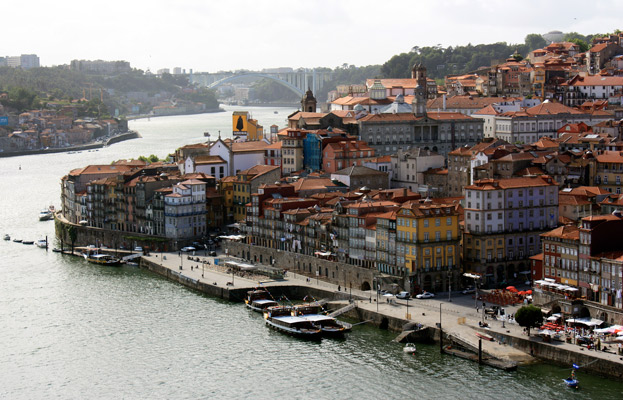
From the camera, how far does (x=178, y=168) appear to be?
71562mm

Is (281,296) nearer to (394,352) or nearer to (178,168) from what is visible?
(394,352)

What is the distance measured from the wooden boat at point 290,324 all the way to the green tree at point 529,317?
8.20 metres

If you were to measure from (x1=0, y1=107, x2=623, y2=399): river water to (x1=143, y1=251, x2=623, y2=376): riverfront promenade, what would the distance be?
938 millimetres

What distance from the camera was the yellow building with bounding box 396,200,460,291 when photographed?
47531 mm

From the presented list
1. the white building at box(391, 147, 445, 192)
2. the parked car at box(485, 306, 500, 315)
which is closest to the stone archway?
the parked car at box(485, 306, 500, 315)

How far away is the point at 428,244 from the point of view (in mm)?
47750

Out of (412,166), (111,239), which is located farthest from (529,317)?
(111,239)

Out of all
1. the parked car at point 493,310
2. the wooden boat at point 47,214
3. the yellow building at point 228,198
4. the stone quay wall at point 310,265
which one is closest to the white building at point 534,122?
the yellow building at point 228,198

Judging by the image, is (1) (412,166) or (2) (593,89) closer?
(1) (412,166)

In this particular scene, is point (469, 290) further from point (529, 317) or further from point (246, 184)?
point (246, 184)

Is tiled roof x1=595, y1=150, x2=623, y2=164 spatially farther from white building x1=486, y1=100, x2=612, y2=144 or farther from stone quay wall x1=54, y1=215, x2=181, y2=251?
stone quay wall x1=54, y1=215, x2=181, y2=251

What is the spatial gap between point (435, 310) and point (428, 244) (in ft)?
14.1

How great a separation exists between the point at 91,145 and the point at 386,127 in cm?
8277

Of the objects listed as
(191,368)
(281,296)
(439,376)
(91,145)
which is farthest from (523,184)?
(91,145)
